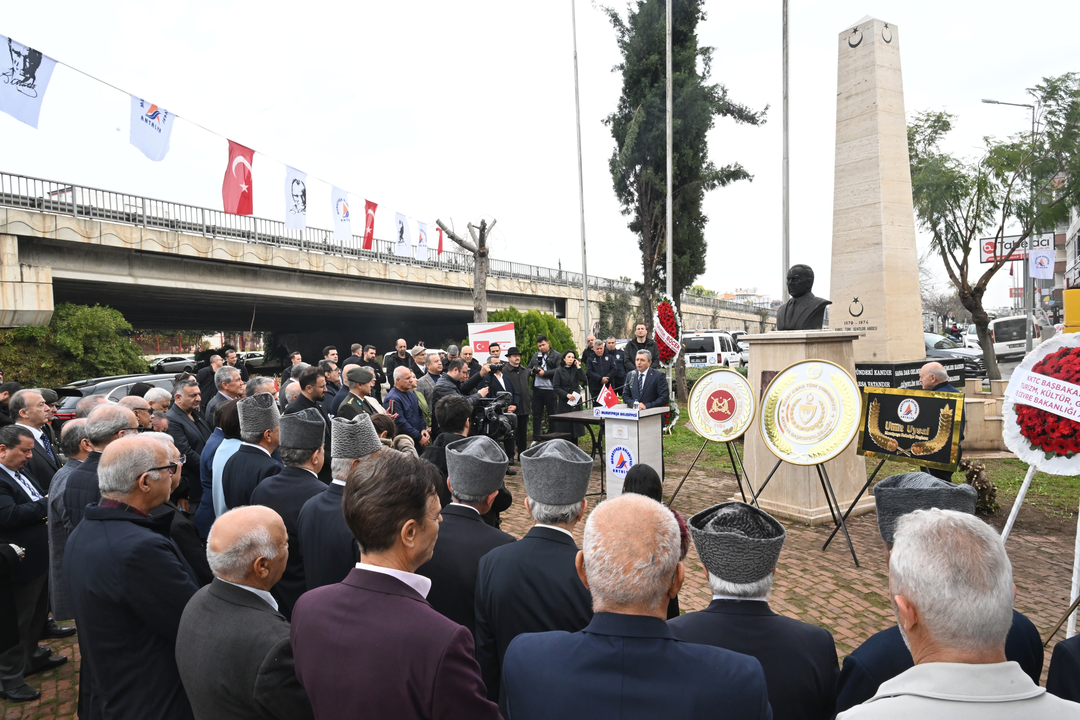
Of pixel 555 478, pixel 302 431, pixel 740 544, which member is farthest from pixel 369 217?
pixel 740 544

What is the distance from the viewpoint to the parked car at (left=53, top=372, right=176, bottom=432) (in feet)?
31.7

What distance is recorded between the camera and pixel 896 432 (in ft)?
19.3

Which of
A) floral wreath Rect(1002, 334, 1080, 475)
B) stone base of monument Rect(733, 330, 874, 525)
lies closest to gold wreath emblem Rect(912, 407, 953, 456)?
stone base of monument Rect(733, 330, 874, 525)

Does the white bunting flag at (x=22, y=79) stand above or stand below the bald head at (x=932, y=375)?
above

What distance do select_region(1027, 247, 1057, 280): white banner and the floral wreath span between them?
19.5 metres

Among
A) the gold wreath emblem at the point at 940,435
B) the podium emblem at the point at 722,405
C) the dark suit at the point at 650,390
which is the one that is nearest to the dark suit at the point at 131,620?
the podium emblem at the point at 722,405

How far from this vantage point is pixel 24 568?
3.88m

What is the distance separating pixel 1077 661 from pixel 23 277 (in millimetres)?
19569

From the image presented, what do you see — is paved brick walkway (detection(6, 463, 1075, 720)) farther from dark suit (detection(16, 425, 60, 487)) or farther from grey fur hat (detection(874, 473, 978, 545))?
grey fur hat (detection(874, 473, 978, 545))

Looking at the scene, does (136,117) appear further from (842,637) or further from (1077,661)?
(1077,661)

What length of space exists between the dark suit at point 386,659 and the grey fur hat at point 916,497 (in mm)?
1839

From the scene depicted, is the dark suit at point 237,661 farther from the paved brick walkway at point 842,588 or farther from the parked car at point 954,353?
the parked car at point 954,353

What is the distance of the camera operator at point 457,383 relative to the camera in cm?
788

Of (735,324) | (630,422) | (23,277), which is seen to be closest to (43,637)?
(630,422)
